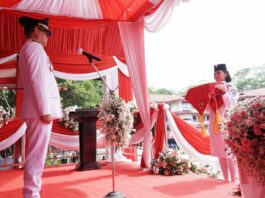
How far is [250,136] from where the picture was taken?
1.49m

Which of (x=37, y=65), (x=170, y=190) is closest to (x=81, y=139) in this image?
(x=170, y=190)

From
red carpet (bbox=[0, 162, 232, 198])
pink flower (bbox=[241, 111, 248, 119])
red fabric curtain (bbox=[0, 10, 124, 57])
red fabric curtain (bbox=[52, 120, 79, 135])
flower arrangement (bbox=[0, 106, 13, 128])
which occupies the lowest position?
red carpet (bbox=[0, 162, 232, 198])

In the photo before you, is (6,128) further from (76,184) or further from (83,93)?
(83,93)

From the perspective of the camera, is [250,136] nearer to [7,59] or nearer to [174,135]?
[174,135]

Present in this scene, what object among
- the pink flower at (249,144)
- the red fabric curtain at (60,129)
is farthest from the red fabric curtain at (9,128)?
the pink flower at (249,144)

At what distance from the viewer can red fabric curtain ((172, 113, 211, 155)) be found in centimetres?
372

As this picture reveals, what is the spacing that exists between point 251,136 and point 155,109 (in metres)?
2.72

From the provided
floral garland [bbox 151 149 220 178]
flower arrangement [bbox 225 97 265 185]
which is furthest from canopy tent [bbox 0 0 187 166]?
flower arrangement [bbox 225 97 265 185]

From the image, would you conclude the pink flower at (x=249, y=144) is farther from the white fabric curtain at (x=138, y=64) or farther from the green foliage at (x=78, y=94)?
the green foliage at (x=78, y=94)

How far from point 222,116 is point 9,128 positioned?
11.9 ft

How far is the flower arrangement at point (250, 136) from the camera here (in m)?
1.45

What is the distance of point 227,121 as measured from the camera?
5.53ft

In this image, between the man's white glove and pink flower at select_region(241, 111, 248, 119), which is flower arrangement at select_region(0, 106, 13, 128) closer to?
the man's white glove

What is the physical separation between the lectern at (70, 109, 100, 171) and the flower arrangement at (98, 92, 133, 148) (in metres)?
1.61
